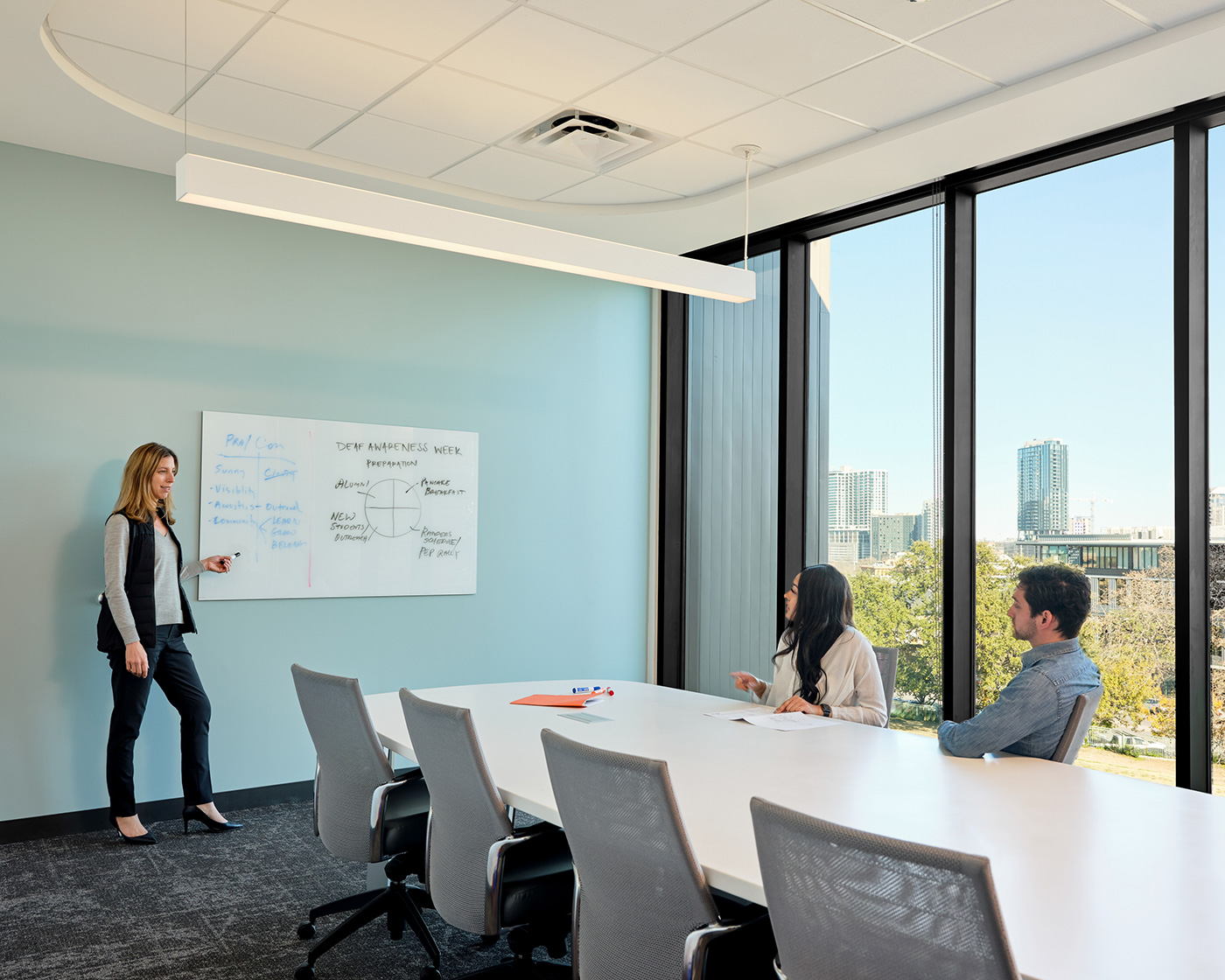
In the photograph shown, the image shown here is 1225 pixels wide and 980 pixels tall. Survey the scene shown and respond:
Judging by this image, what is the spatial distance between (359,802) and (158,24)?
2.58 meters

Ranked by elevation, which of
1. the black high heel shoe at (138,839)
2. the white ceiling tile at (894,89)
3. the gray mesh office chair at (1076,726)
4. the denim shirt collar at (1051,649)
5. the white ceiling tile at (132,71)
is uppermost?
the white ceiling tile at (132,71)

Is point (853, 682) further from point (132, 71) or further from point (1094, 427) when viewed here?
point (132, 71)

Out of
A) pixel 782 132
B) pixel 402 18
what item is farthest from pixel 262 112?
pixel 782 132

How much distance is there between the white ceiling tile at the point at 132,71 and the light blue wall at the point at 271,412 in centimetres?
74

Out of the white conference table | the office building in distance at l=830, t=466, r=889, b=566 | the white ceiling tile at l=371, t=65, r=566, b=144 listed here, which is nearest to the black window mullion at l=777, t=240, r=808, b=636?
the office building in distance at l=830, t=466, r=889, b=566

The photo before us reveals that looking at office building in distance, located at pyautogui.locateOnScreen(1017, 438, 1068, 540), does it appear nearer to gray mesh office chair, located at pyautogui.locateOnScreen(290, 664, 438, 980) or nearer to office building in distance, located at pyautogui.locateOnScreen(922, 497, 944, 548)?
office building in distance, located at pyautogui.locateOnScreen(922, 497, 944, 548)

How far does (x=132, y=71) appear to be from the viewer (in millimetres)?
3623

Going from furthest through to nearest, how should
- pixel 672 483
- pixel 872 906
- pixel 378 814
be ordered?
pixel 672 483 → pixel 378 814 → pixel 872 906

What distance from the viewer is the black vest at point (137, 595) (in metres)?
4.14

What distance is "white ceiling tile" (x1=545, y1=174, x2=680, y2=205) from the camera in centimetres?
472

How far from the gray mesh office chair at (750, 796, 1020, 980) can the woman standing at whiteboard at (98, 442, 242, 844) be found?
3370 millimetres

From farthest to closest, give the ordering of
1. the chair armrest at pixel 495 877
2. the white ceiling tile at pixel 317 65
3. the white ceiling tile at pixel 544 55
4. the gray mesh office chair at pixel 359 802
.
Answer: the white ceiling tile at pixel 317 65 < the white ceiling tile at pixel 544 55 < the gray mesh office chair at pixel 359 802 < the chair armrest at pixel 495 877

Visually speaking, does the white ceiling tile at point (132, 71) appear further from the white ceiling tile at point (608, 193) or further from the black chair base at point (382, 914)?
the black chair base at point (382, 914)

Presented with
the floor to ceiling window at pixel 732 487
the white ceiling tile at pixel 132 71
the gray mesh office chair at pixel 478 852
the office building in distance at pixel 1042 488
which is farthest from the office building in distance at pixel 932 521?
the white ceiling tile at pixel 132 71
